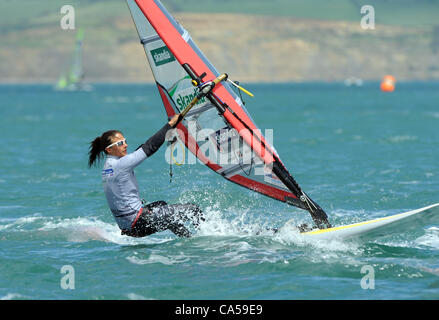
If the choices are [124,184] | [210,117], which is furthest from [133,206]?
[210,117]

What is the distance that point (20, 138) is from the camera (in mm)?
32906

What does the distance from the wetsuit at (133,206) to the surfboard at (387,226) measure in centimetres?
190

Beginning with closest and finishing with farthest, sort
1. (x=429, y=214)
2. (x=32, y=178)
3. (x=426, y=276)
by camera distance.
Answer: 1. (x=426, y=276)
2. (x=429, y=214)
3. (x=32, y=178)

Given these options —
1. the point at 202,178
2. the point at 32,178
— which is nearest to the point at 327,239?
the point at 202,178

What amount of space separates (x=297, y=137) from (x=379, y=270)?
73.8ft

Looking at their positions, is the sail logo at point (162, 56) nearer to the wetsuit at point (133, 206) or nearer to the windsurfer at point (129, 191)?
the windsurfer at point (129, 191)

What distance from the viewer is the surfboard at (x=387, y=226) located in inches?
391

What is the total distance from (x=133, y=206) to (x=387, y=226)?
3510 mm

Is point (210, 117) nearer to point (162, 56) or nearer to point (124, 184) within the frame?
point (162, 56)

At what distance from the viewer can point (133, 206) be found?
32.7 feet

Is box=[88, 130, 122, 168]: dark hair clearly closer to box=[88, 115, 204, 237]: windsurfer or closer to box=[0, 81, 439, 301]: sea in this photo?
box=[88, 115, 204, 237]: windsurfer

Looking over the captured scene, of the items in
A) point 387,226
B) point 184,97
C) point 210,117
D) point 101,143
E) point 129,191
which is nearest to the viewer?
point 101,143

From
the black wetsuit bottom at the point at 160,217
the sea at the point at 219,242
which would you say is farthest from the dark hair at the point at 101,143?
the sea at the point at 219,242

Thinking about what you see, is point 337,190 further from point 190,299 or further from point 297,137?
point 297,137
